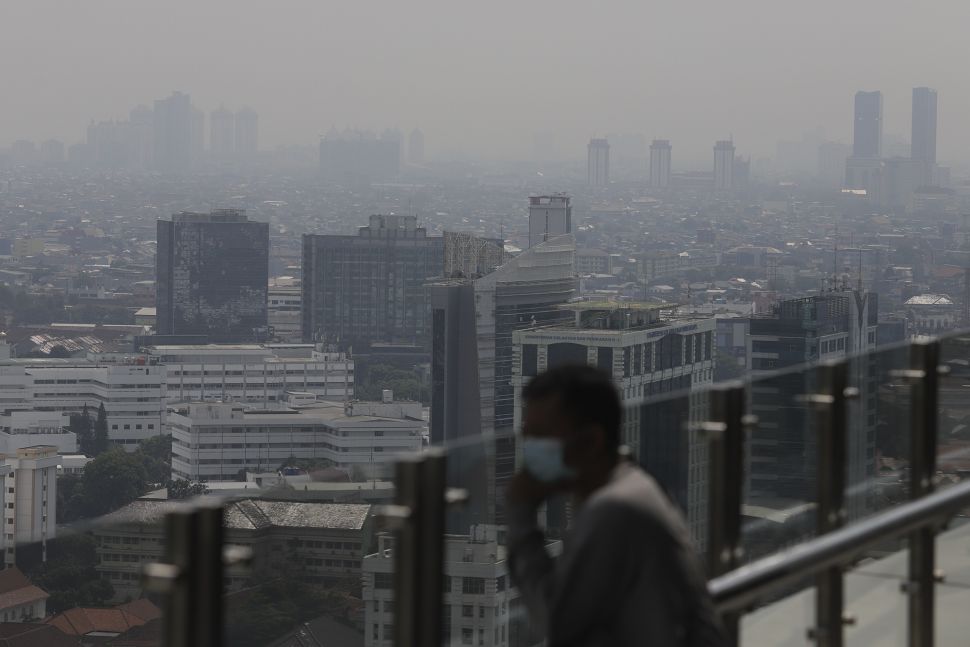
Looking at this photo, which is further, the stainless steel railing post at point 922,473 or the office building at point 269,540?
the stainless steel railing post at point 922,473

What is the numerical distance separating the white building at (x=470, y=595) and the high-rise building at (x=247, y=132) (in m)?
91.2

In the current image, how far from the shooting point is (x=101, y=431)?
49.8 m

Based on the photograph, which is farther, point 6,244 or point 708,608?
point 6,244

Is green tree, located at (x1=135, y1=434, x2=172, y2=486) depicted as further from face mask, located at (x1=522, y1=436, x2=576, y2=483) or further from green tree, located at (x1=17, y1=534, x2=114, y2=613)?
face mask, located at (x1=522, y1=436, x2=576, y2=483)

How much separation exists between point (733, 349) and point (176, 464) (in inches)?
629

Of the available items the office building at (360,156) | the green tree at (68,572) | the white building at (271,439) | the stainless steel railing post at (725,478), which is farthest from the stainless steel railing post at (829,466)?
the office building at (360,156)

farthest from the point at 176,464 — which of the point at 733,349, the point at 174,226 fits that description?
the point at 174,226

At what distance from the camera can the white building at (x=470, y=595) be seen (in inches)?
57.1

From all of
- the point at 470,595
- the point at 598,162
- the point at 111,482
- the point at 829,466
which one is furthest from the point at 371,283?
the point at 470,595

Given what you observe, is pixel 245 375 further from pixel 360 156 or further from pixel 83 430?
pixel 360 156

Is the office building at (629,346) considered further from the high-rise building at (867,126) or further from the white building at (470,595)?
the white building at (470,595)

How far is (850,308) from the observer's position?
1758 inches

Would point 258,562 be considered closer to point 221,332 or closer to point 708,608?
point 708,608

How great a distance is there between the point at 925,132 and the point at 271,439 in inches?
1340
